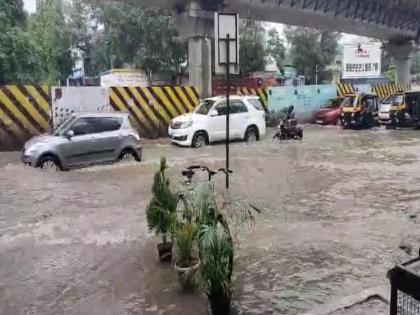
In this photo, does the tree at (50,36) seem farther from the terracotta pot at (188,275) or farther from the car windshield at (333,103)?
the terracotta pot at (188,275)

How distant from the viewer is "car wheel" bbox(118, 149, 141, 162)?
38.1ft

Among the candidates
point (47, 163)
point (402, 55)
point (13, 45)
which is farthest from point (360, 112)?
point (13, 45)

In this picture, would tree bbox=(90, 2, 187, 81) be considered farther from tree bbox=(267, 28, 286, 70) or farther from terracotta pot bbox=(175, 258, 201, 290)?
terracotta pot bbox=(175, 258, 201, 290)

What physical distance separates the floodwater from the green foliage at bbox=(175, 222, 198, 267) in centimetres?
32

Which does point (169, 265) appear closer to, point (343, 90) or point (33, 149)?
point (33, 149)

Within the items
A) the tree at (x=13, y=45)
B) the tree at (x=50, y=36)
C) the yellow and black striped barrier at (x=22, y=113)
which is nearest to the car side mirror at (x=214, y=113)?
the yellow and black striped barrier at (x=22, y=113)

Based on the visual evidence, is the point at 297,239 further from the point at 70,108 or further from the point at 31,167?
the point at 70,108

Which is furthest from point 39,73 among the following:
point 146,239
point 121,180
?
point 146,239

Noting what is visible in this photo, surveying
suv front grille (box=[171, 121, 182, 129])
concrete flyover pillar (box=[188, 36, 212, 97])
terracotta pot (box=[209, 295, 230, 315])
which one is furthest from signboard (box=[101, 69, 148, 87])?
terracotta pot (box=[209, 295, 230, 315])

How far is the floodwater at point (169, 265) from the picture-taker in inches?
175

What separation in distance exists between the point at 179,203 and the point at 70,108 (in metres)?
11.5

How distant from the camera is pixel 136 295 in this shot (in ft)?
14.7

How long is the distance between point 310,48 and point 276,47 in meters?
3.79

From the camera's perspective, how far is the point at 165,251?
524cm
